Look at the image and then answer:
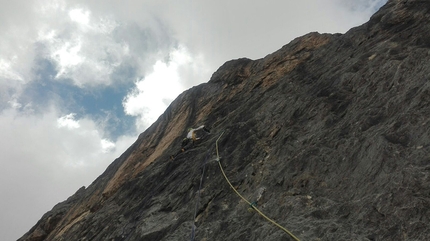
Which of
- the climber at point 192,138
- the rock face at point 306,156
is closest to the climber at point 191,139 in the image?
the climber at point 192,138

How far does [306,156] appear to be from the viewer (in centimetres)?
904

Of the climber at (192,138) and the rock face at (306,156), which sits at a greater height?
the climber at (192,138)

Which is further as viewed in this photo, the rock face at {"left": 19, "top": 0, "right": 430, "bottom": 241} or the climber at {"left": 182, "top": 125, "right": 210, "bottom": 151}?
the climber at {"left": 182, "top": 125, "right": 210, "bottom": 151}

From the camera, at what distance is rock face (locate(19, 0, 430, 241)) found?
6.77 meters

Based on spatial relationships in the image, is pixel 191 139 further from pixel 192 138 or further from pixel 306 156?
pixel 306 156

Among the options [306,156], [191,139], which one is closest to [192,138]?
[191,139]

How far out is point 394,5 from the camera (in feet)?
42.1

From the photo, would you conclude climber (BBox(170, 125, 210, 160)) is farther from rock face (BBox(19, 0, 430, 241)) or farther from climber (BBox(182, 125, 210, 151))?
rock face (BBox(19, 0, 430, 241))

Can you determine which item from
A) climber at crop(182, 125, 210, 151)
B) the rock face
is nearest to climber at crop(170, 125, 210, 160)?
climber at crop(182, 125, 210, 151)

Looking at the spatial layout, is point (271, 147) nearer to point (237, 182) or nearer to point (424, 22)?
point (237, 182)

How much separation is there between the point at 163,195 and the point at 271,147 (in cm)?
373

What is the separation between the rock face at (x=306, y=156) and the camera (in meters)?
6.77

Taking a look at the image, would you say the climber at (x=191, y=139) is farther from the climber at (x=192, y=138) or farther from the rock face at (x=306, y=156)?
the rock face at (x=306, y=156)

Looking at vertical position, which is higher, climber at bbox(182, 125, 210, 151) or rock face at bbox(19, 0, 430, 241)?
climber at bbox(182, 125, 210, 151)
